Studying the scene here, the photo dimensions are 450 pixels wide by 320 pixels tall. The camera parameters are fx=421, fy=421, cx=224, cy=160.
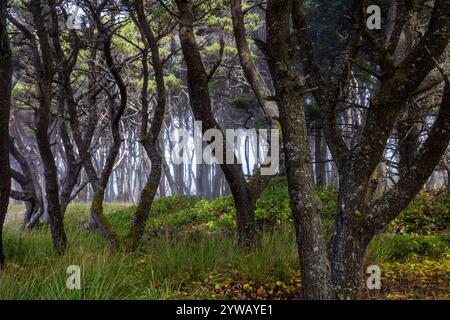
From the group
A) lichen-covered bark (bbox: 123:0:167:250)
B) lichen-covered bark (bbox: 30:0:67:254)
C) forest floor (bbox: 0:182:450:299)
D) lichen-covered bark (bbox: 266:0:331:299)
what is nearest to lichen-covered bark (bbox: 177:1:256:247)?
forest floor (bbox: 0:182:450:299)

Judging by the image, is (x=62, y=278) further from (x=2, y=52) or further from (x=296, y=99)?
(x=296, y=99)

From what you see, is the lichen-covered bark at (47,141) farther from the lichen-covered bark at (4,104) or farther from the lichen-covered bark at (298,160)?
the lichen-covered bark at (298,160)

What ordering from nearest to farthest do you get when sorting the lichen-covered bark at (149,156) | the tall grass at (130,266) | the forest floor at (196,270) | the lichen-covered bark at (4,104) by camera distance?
1. the tall grass at (130,266)
2. the forest floor at (196,270)
3. the lichen-covered bark at (4,104)
4. the lichen-covered bark at (149,156)

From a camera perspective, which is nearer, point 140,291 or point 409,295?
point 140,291

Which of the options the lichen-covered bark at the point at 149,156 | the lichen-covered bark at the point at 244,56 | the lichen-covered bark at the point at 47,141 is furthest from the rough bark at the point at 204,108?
the lichen-covered bark at the point at 47,141

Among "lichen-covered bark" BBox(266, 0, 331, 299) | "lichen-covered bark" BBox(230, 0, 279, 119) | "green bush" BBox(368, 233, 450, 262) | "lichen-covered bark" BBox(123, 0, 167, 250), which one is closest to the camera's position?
"lichen-covered bark" BBox(266, 0, 331, 299)

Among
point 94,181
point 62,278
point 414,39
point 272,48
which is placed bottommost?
point 62,278

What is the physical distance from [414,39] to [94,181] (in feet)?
23.1

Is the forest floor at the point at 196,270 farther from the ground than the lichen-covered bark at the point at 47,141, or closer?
closer

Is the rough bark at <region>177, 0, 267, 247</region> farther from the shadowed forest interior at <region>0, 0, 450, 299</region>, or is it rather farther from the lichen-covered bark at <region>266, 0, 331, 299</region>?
the lichen-covered bark at <region>266, 0, 331, 299</region>

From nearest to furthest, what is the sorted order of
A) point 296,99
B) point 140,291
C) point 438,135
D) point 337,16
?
point 438,135 → point 296,99 → point 140,291 → point 337,16

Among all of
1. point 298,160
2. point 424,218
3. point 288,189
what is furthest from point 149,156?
point 424,218
